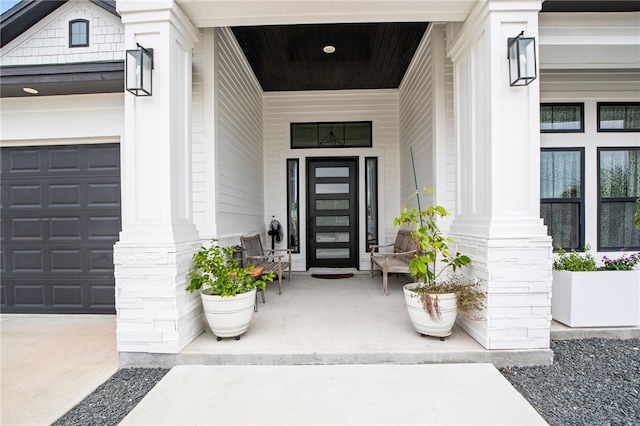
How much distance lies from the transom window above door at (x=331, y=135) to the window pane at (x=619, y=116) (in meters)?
3.19

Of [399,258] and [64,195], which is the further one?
[399,258]

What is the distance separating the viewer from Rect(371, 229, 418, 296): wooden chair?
4023mm

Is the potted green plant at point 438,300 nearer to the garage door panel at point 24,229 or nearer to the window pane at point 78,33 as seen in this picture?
the window pane at point 78,33

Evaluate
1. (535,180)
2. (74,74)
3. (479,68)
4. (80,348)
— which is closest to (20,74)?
(74,74)

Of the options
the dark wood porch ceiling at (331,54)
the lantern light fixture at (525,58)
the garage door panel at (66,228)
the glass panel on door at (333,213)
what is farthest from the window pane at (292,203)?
the lantern light fixture at (525,58)

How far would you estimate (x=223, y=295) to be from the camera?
2.58 m

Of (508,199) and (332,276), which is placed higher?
(508,199)

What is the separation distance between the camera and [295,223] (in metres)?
5.82

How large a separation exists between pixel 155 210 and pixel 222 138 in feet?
4.63

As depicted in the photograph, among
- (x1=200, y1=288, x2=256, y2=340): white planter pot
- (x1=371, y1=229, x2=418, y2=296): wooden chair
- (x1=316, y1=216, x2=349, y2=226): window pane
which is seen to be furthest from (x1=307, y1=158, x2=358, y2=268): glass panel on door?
(x1=200, y1=288, x2=256, y2=340): white planter pot

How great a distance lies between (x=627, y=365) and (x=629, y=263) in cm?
111

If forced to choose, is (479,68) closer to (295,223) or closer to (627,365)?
(627,365)

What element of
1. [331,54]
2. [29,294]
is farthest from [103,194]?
[331,54]

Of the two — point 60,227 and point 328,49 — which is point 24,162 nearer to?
point 60,227
